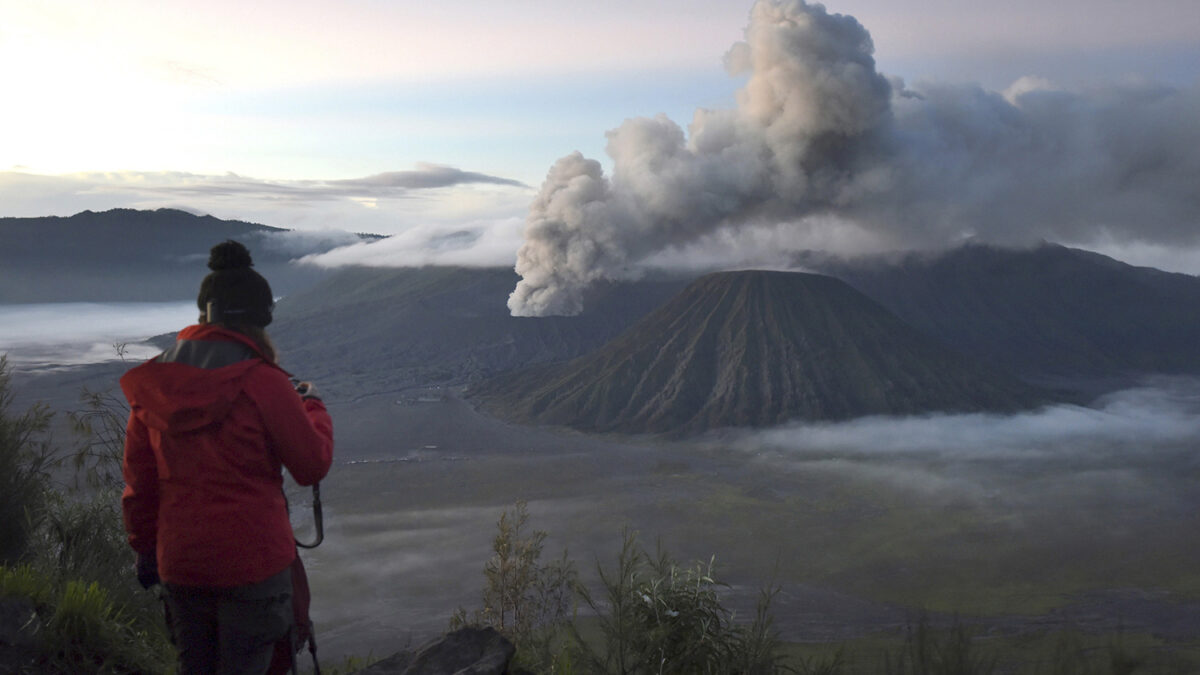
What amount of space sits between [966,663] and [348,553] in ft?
140

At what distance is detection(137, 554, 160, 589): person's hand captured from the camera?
3355mm

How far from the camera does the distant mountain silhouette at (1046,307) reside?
122 m

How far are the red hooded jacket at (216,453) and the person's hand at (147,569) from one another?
0.65 feet

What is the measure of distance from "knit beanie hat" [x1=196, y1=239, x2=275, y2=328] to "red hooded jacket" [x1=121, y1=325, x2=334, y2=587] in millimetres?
117

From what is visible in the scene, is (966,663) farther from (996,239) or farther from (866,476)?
(996,239)

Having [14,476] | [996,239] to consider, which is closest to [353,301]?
[996,239]

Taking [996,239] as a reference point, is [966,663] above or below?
below

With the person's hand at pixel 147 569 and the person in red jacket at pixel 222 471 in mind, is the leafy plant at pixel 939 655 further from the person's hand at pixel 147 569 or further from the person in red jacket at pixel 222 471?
the person's hand at pixel 147 569

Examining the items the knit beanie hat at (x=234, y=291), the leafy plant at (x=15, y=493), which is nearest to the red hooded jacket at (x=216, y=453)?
the knit beanie hat at (x=234, y=291)

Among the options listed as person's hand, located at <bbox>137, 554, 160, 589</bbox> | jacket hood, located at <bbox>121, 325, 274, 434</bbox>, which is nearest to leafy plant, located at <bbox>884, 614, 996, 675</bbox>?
jacket hood, located at <bbox>121, 325, 274, 434</bbox>

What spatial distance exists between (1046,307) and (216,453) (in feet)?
501

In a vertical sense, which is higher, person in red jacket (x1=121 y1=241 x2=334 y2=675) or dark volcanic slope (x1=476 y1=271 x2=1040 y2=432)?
person in red jacket (x1=121 y1=241 x2=334 y2=675)

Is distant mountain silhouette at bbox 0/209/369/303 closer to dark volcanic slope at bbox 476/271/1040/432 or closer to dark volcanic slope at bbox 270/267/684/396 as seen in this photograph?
dark volcanic slope at bbox 270/267/684/396

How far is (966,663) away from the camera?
12.4 ft
